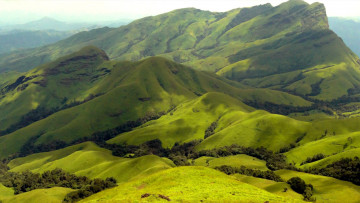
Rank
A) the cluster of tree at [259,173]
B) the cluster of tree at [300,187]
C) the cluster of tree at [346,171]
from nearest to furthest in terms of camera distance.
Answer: the cluster of tree at [300,187]
the cluster of tree at [346,171]
the cluster of tree at [259,173]

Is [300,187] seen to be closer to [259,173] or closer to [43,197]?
[259,173]

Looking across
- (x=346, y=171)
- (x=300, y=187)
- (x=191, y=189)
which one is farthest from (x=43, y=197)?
(x=346, y=171)

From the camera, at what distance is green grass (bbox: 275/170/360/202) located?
445ft

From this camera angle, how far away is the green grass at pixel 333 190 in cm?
13562

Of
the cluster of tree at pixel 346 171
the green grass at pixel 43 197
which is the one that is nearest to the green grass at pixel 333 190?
the cluster of tree at pixel 346 171

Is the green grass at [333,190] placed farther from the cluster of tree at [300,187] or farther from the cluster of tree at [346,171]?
the cluster of tree at [346,171]

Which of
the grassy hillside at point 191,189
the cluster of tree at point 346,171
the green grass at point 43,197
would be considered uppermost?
the grassy hillside at point 191,189

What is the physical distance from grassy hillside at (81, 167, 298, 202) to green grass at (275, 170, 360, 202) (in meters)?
72.9

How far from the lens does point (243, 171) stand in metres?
195

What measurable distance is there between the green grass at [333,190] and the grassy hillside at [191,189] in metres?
72.9

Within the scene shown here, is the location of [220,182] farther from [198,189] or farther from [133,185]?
[133,185]

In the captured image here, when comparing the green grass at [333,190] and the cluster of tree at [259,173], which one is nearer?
the green grass at [333,190]

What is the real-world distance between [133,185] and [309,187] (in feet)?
342

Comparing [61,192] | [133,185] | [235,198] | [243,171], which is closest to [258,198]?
[235,198]
